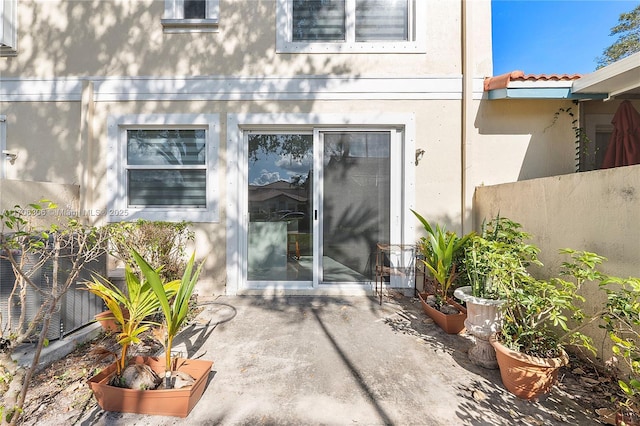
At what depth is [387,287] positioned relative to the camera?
411cm

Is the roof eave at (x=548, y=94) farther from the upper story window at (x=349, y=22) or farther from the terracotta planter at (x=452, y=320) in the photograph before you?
the terracotta planter at (x=452, y=320)

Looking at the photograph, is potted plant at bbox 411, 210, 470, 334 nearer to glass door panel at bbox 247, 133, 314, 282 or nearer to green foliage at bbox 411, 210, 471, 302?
green foliage at bbox 411, 210, 471, 302

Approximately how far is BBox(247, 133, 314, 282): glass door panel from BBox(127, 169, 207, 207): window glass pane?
2.47 ft

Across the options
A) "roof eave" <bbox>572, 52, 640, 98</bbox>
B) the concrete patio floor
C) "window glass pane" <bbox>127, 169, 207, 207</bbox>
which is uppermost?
"roof eave" <bbox>572, 52, 640, 98</bbox>

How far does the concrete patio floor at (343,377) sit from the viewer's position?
1.83m

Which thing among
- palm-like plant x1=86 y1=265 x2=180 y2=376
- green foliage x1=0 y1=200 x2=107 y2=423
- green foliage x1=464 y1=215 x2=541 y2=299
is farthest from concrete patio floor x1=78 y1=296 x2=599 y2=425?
green foliage x1=464 y1=215 x2=541 y2=299

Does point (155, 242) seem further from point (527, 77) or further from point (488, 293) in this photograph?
point (527, 77)

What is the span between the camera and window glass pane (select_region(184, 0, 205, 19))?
13.4ft

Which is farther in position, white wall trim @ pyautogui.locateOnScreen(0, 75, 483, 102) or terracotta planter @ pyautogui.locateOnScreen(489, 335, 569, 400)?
white wall trim @ pyautogui.locateOnScreen(0, 75, 483, 102)

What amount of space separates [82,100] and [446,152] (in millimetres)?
5346

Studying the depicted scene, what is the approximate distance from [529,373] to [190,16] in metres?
5.77

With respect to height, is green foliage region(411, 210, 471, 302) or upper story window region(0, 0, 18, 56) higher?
upper story window region(0, 0, 18, 56)

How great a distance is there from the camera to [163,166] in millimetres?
4105

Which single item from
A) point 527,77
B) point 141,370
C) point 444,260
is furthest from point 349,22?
point 141,370
